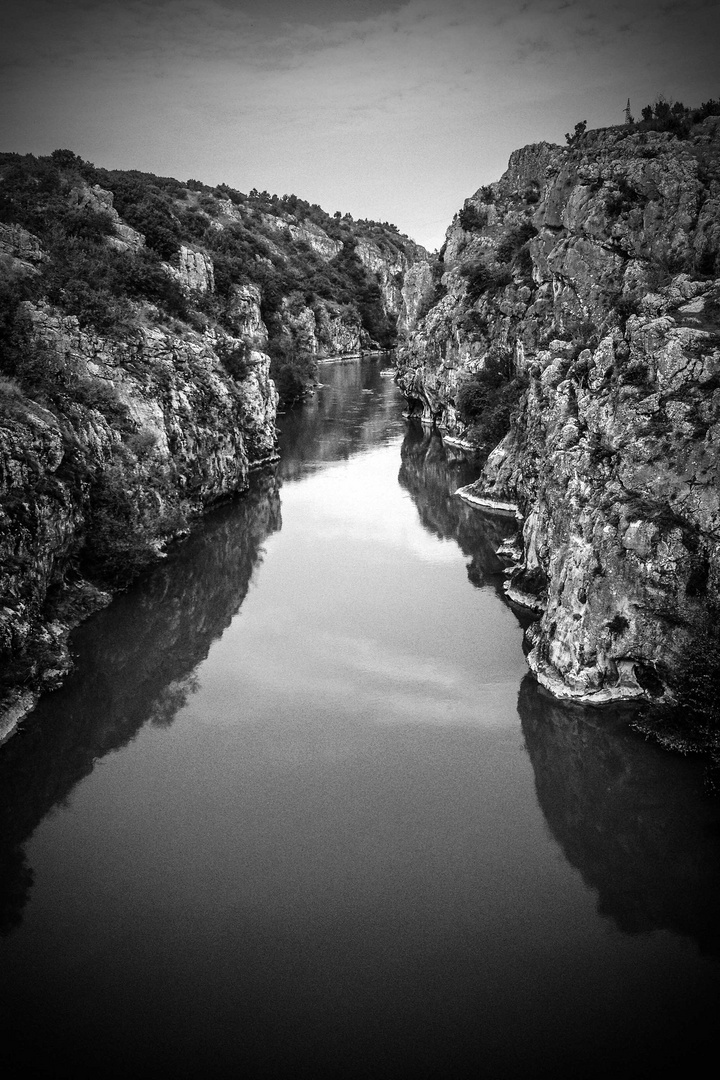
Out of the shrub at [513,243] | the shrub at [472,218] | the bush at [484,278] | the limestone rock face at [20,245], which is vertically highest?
the shrub at [472,218]

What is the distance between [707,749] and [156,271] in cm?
3820

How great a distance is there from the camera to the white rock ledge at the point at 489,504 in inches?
1613

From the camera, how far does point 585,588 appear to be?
70.4 feet

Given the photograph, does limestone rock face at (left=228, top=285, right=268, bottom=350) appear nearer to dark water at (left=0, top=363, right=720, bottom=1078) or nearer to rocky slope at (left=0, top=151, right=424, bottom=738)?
rocky slope at (left=0, top=151, right=424, bottom=738)

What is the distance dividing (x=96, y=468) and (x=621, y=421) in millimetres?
21371

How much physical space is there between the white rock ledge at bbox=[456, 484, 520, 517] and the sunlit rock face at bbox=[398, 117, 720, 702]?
37 centimetres

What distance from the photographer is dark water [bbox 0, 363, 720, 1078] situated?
39.4ft

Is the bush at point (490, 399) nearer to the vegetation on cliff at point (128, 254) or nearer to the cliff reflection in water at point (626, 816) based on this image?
the vegetation on cliff at point (128, 254)

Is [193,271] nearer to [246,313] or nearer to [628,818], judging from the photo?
[246,313]

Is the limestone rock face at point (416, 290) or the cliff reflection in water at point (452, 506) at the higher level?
the limestone rock face at point (416, 290)

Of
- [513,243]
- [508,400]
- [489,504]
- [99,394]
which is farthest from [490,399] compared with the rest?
[99,394]

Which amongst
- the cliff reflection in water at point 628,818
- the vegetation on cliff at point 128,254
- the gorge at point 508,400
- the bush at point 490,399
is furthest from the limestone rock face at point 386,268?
the cliff reflection in water at point 628,818

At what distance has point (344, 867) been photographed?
15.3m

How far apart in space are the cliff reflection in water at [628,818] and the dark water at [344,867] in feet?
0.19
